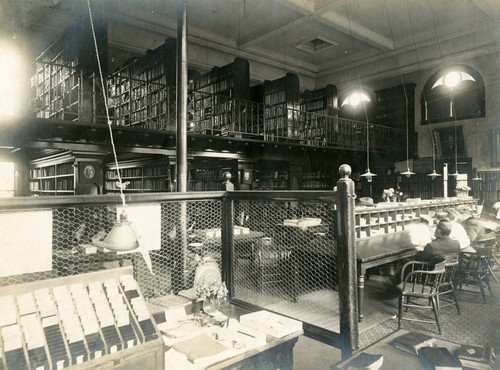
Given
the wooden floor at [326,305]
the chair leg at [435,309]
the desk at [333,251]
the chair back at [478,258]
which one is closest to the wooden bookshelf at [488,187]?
the chair back at [478,258]

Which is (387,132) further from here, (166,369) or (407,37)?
(166,369)

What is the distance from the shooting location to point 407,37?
421 inches

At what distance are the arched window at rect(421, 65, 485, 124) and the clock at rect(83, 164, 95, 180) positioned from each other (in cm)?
962

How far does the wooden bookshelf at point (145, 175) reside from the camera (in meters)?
7.81

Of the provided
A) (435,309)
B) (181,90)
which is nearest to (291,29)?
(435,309)

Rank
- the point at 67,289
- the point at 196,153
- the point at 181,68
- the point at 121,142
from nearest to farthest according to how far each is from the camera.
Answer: the point at 67,289 → the point at 181,68 → the point at 121,142 → the point at 196,153

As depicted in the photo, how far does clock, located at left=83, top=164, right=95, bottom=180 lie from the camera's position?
6034 millimetres

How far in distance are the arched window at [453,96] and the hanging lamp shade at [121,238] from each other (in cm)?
1090

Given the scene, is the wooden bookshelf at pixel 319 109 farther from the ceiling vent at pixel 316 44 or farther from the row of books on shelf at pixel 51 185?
the row of books on shelf at pixel 51 185

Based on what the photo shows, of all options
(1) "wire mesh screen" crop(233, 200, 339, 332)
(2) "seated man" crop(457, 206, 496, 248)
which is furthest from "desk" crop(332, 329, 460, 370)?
(2) "seated man" crop(457, 206, 496, 248)

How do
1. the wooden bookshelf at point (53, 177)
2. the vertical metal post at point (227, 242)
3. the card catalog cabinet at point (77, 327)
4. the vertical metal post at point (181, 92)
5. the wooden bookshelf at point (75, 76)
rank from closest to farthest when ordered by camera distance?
1. the card catalog cabinet at point (77, 327)
2. the vertical metal post at point (227, 242)
3. the vertical metal post at point (181, 92)
4. the wooden bookshelf at point (75, 76)
5. the wooden bookshelf at point (53, 177)

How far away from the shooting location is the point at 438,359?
4.69 ft

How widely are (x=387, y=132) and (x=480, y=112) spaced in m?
2.54

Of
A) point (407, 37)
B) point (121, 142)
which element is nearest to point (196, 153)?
point (121, 142)
